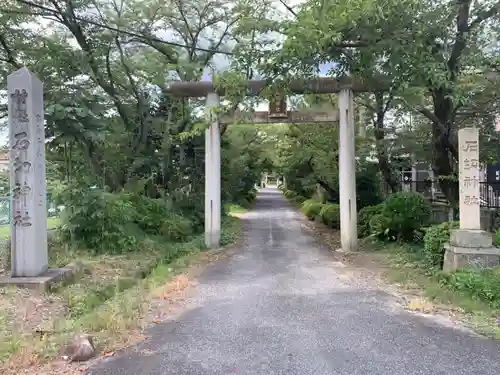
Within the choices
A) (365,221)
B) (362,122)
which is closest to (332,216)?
(365,221)

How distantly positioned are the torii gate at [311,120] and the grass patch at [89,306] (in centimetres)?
260

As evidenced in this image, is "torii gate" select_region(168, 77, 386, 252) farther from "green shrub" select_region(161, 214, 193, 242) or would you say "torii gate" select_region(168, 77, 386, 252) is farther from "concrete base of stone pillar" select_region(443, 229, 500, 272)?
"concrete base of stone pillar" select_region(443, 229, 500, 272)

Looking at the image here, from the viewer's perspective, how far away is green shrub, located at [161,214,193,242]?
1373 cm

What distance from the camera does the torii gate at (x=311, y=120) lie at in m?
11.9

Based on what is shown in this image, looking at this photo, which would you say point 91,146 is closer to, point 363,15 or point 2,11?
point 2,11

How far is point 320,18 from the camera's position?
762 cm

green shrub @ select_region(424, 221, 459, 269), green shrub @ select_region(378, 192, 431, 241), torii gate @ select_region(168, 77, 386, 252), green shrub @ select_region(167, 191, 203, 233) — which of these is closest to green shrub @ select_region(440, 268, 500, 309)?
green shrub @ select_region(424, 221, 459, 269)

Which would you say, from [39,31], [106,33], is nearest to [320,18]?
[106,33]

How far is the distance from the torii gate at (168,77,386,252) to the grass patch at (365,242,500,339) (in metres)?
2.03

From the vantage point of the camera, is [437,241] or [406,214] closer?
[437,241]

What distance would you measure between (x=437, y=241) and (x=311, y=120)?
570 cm

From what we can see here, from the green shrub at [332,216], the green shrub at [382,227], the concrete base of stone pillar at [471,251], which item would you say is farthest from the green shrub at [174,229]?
the concrete base of stone pillar at [471,251]

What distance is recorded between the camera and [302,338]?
4.92 m

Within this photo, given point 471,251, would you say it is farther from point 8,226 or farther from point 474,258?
point 8,226
